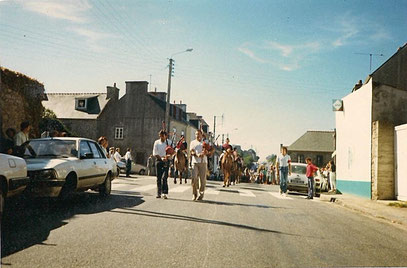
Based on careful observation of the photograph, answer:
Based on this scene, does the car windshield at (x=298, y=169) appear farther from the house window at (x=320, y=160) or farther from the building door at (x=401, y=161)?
the house window at (x=320, y=160)

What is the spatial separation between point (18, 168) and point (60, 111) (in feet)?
135

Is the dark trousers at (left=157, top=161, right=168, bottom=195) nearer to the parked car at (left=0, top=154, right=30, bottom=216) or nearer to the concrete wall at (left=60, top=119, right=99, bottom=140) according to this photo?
the parked car at (left=0, top=154, right=30, bottom=216)

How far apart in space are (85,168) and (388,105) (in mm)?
13087

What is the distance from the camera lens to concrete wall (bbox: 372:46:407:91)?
26.5m

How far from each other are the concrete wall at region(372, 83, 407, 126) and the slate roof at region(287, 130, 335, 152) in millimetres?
46783

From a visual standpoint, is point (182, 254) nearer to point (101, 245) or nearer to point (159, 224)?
point (101, 245)

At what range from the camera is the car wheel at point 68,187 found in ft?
25.4

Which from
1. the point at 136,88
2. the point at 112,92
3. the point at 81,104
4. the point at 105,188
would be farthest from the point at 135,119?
the point at 105,188

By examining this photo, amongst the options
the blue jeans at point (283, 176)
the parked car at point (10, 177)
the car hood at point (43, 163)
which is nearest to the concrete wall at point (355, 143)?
the blue jeans at point (283, 176)

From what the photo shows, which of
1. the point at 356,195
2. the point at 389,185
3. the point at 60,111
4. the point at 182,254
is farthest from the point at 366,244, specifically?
the point at 60,111

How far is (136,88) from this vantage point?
43.9 meters

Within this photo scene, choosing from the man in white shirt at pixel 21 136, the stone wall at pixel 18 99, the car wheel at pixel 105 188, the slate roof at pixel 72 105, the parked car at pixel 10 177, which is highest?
the slate roof at pixel 72 105

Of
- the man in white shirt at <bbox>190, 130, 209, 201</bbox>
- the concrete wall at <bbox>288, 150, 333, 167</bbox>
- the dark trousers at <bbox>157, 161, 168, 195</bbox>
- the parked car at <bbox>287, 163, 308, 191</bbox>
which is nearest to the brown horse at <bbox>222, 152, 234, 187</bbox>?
the parked car at <bbox>287, 163, 308, 191</bbox>

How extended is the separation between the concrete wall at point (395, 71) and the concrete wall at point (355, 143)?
948cm
